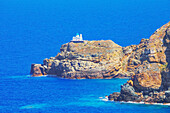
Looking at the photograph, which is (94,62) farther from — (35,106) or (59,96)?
(35,106)

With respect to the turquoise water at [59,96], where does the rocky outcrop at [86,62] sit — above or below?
above

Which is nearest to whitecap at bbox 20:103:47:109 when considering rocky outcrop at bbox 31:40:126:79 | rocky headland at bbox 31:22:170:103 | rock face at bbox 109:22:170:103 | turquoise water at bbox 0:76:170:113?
turquoise water at bbox 0:76:170:113

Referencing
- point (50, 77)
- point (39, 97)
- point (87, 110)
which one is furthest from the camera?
point (50, 77)

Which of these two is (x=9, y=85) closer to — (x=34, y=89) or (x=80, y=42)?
(x=34, y=89)

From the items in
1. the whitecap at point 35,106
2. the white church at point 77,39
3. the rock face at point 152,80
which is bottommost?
the whitecap at point 35,106

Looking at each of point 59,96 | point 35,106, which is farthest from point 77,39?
point 35,106

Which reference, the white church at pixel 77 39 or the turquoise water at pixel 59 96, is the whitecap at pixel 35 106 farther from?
the white church at pixel 77 39

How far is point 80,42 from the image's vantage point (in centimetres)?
17625

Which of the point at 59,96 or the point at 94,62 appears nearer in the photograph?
the point at 59,96

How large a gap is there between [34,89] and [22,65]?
55210mm

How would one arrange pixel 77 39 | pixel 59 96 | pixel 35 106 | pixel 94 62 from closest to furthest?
pixel 35 106
pixel 59 96
pixel 94 62
pixel 77 39

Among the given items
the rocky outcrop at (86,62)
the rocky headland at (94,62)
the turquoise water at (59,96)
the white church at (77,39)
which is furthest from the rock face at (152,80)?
the white church at (77,39)

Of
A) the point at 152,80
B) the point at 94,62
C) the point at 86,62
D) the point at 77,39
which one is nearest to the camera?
the point at 152,80

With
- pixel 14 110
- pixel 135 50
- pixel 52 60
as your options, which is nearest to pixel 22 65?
pixel 52 60
